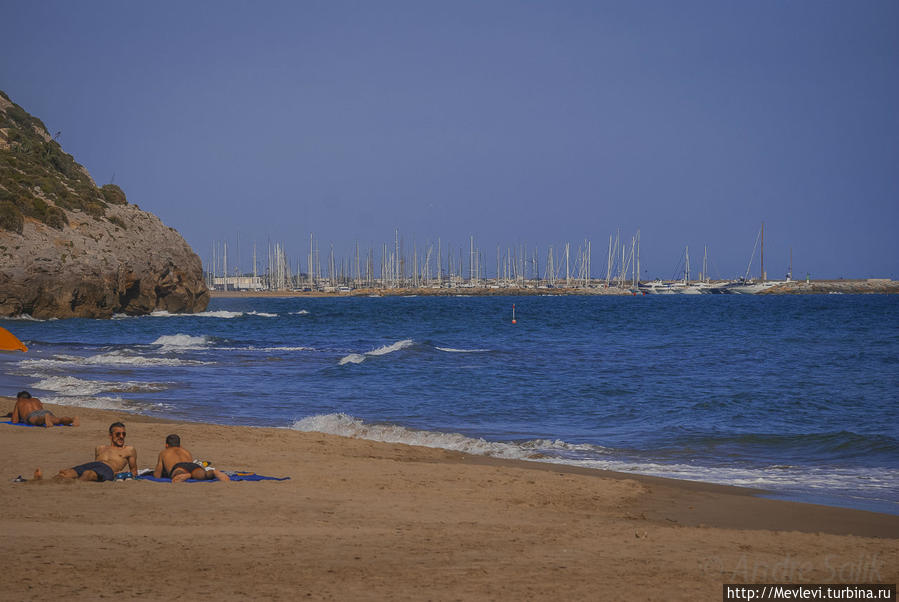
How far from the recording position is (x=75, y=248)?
5528 centimetres

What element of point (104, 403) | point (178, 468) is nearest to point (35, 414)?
point (104, 403)

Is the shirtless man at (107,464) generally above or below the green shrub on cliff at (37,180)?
below

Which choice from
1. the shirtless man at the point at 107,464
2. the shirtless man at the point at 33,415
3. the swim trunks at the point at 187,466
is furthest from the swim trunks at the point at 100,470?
the shirtless man at the point at 33,415

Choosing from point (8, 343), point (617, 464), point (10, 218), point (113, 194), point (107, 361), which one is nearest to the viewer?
point (617, 464)

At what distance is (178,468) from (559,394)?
14543 mm

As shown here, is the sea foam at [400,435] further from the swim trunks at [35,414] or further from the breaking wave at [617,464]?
the swim trunks at [35,414]

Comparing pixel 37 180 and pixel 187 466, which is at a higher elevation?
pixel 37 180

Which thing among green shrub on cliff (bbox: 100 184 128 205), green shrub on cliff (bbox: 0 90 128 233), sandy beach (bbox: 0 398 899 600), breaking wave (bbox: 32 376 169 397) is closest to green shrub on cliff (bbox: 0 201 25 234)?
green shrub on cliff (bbox: 0 90 128 233)

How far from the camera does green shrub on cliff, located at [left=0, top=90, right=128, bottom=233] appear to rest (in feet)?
184

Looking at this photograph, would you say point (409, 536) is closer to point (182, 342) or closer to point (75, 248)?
point (182, 342)

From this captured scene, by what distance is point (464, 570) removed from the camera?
6559 mm

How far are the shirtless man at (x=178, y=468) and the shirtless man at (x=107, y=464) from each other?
391 millimetres

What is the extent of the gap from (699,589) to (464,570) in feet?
5.95

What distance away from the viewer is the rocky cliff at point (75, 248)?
169 feet
